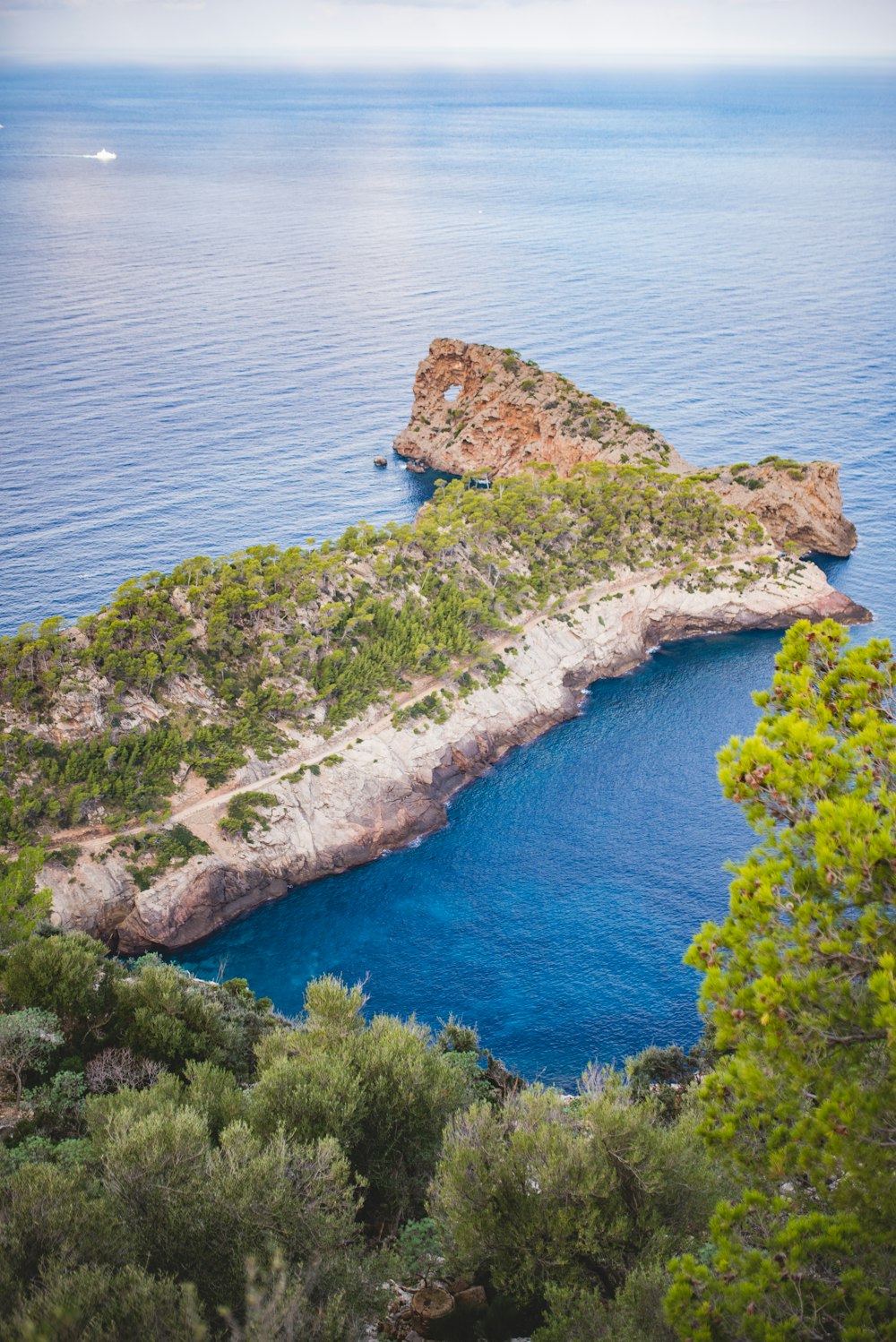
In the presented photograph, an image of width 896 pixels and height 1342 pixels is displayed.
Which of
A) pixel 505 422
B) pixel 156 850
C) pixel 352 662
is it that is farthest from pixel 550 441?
pixel 156 850

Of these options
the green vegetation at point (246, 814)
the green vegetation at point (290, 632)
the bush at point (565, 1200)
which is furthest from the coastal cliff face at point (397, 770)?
the bush at point (565, 1200)

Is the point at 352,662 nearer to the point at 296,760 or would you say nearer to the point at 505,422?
the point at 296,760

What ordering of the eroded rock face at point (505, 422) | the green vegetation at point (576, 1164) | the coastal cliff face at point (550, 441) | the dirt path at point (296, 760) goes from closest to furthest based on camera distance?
1. the green vegetation at point (576, 1164)
2. the dirt path at point (296, 760)
3. the coastal cliff face at point (550, 441)
4. the eroded rock face at point (505, 422)

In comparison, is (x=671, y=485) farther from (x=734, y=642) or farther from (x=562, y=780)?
(x=562, y=780)

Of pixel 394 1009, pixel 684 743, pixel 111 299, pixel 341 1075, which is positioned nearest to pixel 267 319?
pixel 111 299

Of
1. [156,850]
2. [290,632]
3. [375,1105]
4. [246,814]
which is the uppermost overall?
[375,1105]

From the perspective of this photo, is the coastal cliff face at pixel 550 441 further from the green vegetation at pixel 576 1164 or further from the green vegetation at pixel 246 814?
the green vegetation at pixel 576 1164
